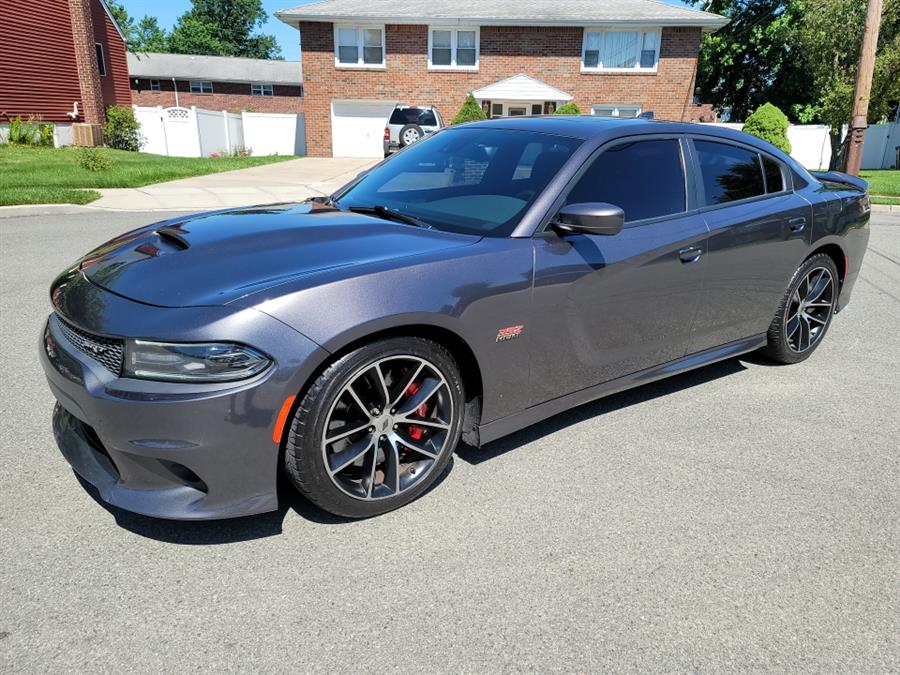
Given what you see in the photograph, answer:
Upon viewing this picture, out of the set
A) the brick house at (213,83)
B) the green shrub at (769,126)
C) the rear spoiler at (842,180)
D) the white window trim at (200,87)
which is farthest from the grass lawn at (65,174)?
the white window trim at (200,87)

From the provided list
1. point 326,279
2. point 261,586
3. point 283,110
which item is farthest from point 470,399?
point 283,110

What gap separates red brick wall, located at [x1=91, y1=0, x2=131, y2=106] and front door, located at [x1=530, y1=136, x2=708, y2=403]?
2962cm

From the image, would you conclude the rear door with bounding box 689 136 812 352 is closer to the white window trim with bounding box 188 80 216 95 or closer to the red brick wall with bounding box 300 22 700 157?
the red brick wall with bounding box 300 22 700 157

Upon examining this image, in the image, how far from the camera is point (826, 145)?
26391 mm

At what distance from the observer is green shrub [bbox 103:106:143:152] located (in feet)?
79.9

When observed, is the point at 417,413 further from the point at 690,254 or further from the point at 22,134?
the point at 22,134

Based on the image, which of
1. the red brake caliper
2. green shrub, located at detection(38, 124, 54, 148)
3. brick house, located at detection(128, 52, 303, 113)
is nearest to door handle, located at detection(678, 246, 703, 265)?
the red brake caliper

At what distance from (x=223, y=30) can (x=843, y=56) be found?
81576mm

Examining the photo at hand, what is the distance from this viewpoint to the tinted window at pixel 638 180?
3.32 m

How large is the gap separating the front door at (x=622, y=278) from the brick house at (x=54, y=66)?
24630 mm

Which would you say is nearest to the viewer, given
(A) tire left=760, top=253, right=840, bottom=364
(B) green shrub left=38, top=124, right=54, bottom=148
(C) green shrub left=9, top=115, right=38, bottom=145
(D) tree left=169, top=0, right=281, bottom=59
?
(A) tire left=760, top=253, right=840, bottom=364

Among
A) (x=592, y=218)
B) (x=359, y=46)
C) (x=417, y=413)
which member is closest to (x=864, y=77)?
(x=592, y=218)

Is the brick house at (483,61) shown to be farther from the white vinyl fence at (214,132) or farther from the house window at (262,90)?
the house window at (262,90)

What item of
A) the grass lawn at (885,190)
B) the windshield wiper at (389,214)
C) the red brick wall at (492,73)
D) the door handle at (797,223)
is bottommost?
the grass lawn at (885,190)
